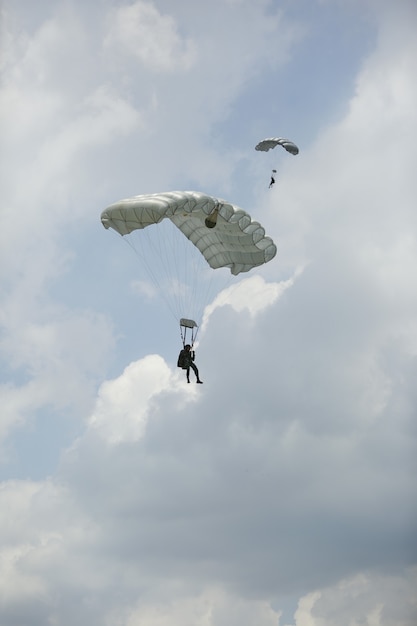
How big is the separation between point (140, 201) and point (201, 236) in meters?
8.74

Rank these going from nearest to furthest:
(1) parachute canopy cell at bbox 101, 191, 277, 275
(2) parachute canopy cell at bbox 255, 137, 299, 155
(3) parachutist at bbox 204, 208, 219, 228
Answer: (1) parachute canopy cell at bbox 101, 191, 277, 275 → (3) parachutist at bbox 204, 208, 219, 228 → (2) parachute canopy cell at bbox 255, 137, 299, 155

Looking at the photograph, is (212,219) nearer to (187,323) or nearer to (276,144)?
(187,323)

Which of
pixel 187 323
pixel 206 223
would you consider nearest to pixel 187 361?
pixel 187 323

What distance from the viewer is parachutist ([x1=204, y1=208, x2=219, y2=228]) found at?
7048cm

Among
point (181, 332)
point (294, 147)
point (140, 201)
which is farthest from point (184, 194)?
point (294, 147)

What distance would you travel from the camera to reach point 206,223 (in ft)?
234

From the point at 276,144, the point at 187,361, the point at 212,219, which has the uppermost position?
the point at 276,144

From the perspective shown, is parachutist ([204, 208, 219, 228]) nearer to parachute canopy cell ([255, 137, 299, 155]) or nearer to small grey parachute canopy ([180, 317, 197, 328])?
small grey parachute canopy ([180, 317, 197, 328])

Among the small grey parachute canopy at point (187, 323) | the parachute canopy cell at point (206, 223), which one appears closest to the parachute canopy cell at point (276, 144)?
the parachute canopy cell at point (206, 223)

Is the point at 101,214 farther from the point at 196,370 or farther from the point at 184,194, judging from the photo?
the point at 196,370

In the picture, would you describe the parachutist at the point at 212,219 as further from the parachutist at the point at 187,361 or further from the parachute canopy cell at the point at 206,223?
the parachutist at the point at 187,361

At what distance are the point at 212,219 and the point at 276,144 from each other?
15.1 metres

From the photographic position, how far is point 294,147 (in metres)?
83.8

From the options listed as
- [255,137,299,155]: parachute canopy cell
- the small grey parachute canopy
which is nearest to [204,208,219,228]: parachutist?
the small grey parachute canopy
